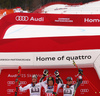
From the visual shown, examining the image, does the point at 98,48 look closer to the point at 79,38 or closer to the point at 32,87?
the point at 79,38

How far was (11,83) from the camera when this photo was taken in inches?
130

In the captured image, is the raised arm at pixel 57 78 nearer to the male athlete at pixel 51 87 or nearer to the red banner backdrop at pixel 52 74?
the male athlete at pixel 51 87

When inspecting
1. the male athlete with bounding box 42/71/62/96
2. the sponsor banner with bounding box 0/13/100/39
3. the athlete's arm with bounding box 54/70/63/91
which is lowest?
the male athlete with bounding box 42/71/62/96

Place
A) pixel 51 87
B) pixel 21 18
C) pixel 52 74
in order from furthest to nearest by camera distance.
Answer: pixel 21 18
pixel 52 74
pixel 51 87

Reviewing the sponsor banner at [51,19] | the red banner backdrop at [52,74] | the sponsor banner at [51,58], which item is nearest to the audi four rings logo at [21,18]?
the sponsor banner at [51,19]

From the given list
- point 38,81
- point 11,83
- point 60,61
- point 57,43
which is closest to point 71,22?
point 57,43

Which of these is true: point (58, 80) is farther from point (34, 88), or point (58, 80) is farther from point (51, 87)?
point (34, 88)

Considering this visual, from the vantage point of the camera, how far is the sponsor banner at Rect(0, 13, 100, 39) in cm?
349

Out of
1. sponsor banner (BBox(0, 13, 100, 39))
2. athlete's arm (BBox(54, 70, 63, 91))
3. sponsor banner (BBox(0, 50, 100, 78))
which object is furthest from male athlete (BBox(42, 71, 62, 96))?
sponsor banner (BBox(0, 13, 100, 39))

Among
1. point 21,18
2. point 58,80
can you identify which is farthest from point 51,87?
point 21,18

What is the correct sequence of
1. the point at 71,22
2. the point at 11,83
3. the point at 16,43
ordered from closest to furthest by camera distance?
the point at 16,43
the point at 11,83
the point at 71,22

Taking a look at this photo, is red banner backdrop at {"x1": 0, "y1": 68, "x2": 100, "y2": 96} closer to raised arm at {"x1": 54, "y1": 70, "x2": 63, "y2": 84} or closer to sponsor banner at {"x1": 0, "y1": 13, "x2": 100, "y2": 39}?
raised arm at {"x1": 54, "y1": 70, "x2": 63, "y2": 84}

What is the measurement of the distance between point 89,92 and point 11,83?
1.93 metres

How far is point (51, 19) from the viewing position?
11.6ft
